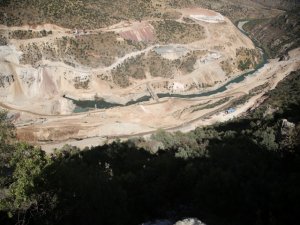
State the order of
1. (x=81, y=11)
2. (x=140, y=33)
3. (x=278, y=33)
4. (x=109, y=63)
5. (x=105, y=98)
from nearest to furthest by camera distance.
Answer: (x=105, y=98), (x=109, y=63), (x=81, y=11), (x=140, y=33), (x=278, y=33)

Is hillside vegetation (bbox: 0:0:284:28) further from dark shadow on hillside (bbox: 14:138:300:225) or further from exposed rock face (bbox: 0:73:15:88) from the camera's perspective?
dark shadow on hillside (bbox: 14:138:300:225)

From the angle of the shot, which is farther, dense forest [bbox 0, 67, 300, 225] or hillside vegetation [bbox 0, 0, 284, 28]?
hillside vegetation [bbox 0, 0, 284, 28]

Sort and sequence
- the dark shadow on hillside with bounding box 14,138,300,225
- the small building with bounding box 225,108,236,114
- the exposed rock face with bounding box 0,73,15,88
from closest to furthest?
the dark shadow on hillside with bounding box 14,138,300,225, the small building with bounding box 225,108,236,114, the exposed rock face with bounding box 0,73,15,88

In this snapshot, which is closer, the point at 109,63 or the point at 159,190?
the point at 159,190

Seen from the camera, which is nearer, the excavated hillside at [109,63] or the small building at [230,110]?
the small building at [230,110]

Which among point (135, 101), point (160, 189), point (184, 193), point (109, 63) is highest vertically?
point (160, 189)

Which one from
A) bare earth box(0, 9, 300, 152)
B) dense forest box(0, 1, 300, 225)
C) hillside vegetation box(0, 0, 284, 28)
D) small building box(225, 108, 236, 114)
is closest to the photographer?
dense forest box(0, 1, 300, 225)

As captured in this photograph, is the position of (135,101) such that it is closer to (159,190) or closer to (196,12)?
(196,12)

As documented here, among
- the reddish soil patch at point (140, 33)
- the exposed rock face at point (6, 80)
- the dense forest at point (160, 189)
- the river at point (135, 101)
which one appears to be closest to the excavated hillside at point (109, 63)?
the reddish soil patch at point (140, 33)

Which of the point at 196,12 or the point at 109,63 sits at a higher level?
the point at 196,12

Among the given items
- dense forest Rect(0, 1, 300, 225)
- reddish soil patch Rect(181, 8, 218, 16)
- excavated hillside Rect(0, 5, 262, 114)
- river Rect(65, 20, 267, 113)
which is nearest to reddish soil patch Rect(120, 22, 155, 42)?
excavated hillside Rect(0, 5, 262, 114)

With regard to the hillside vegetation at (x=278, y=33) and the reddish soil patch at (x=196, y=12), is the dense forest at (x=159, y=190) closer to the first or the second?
the reddish soil patch at (x=196, y=12)

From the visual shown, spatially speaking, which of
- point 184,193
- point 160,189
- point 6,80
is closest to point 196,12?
point 6,80
